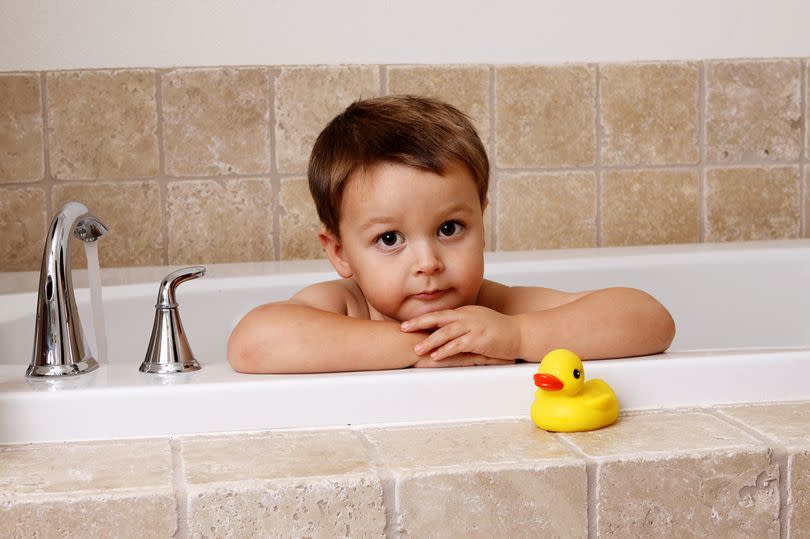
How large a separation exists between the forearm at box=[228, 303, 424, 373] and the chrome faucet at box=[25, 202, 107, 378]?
0.16 m

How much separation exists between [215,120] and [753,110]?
3.46 feet

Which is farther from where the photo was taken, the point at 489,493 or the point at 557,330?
the point at 557,330

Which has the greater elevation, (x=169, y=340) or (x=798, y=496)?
(x=169, y=340)

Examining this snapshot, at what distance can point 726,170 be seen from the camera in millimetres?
2090

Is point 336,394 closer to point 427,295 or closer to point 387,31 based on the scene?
point 427,295

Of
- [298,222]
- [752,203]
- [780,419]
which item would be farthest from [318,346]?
[752,203]

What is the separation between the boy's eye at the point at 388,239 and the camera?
3.93 ft

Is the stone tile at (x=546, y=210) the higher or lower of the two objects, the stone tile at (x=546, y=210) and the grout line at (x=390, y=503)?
the higher

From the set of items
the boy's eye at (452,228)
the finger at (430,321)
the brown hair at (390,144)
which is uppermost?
the brown hair at (390,144)

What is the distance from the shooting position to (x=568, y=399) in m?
0.94

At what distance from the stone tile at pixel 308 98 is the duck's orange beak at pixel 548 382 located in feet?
3.55

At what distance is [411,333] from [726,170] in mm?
1211

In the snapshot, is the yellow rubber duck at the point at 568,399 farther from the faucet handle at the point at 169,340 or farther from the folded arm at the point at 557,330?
the faucet handle at the point at 169,340

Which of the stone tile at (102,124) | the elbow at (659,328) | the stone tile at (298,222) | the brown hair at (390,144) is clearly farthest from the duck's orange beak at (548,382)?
the stone tile at (102,124)
